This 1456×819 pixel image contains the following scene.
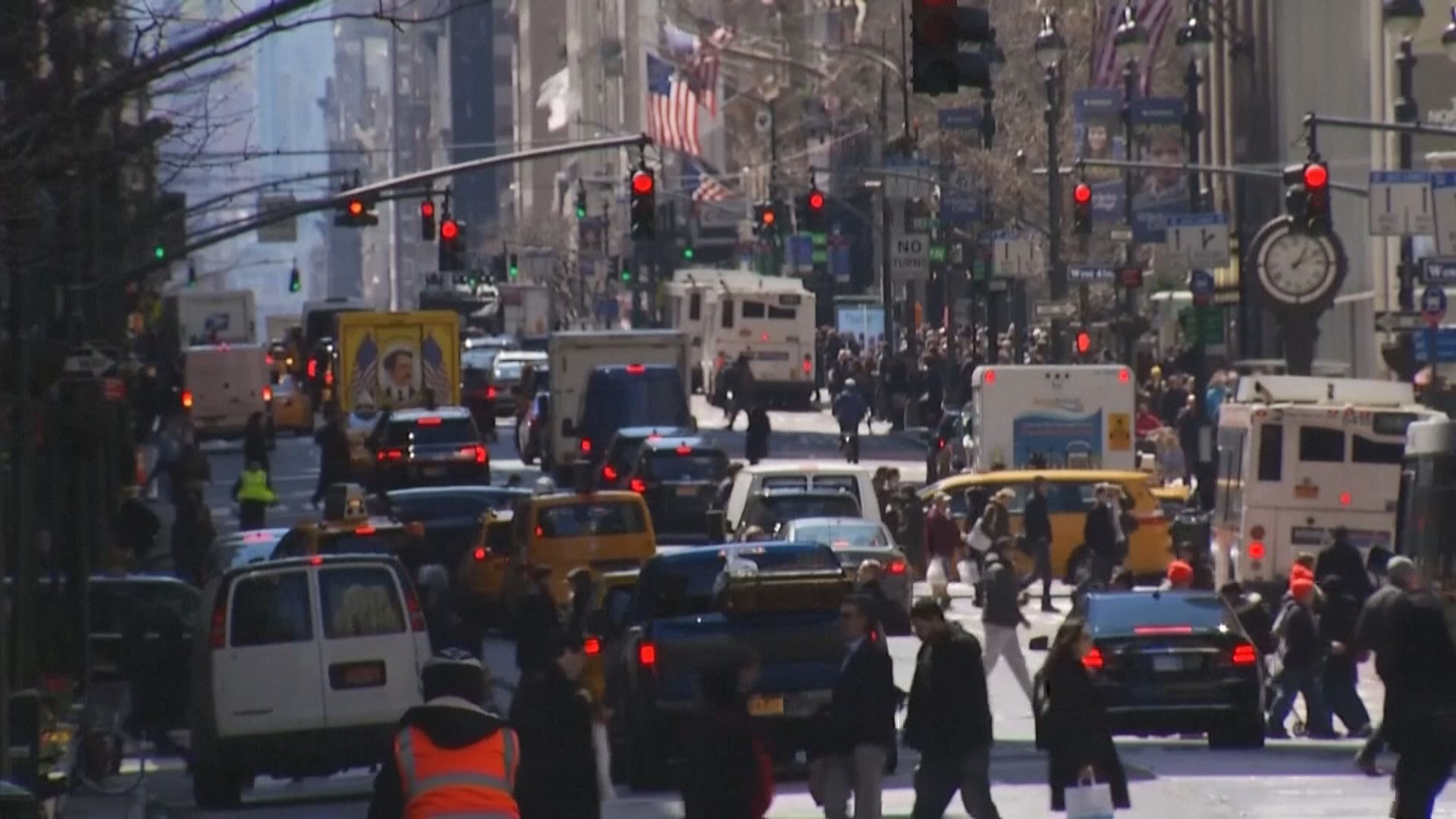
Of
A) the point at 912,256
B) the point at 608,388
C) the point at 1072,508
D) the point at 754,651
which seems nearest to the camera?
the point at 754,651

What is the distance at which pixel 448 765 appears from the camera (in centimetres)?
1095

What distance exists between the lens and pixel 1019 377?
45.1 m

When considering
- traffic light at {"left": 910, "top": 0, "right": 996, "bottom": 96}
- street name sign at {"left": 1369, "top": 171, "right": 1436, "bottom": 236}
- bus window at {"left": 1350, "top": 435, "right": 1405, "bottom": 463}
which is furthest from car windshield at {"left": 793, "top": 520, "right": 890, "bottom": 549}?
traffic light at {"left": 910, "top": 0, "right": 996, "bottom": 96}

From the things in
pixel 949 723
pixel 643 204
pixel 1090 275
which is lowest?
pixel 949 723

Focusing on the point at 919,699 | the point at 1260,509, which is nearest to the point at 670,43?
the point at 1260,509

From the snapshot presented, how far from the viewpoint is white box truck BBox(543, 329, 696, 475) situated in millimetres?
51281

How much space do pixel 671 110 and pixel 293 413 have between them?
152 feet

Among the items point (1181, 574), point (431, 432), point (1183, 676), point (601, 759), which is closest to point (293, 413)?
point (431, 432)

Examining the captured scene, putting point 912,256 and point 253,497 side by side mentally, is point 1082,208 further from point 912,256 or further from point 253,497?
point 253,497

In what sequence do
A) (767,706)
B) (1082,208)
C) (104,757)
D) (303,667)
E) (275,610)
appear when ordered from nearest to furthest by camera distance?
(767,706) → (303,667) → (275,610) → (104,757) → (1082,208)

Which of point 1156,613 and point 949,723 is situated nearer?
point 949,723

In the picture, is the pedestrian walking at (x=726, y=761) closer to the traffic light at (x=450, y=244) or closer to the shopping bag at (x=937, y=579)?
the shopping bag at (x=937, y=579)

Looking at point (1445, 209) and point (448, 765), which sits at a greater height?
point (1445, 209)

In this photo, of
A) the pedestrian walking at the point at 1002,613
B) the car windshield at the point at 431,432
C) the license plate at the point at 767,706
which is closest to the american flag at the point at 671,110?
the car windshield at the point at 431,432
